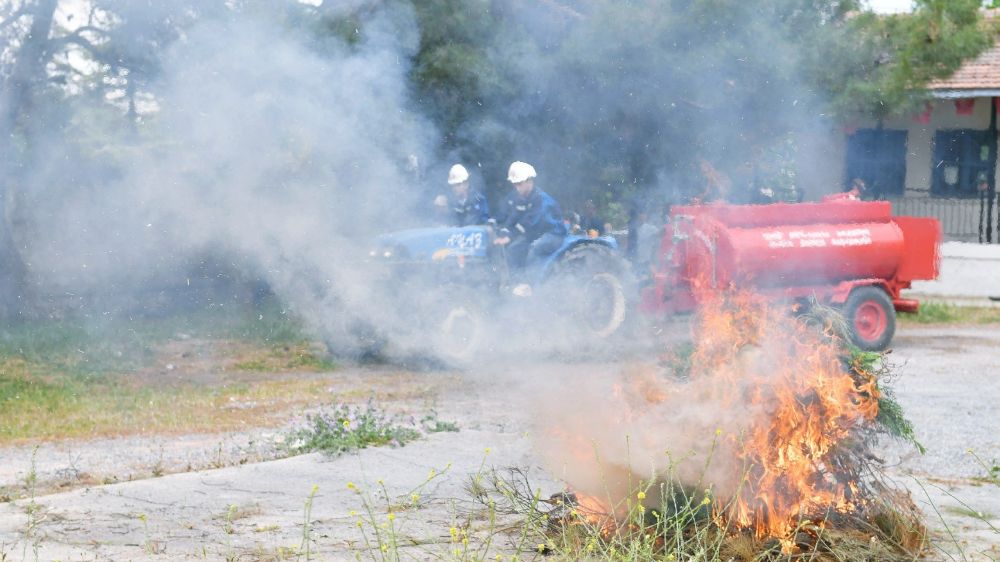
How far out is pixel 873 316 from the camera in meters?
12.9

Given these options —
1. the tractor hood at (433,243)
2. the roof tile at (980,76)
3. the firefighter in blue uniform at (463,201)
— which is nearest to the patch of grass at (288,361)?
the tractor hood at (433,243)

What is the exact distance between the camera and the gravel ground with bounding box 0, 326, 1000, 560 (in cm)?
505

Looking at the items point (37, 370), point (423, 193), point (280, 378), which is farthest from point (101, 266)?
point (423, 193)

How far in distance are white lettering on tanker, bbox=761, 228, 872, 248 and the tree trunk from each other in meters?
7.73

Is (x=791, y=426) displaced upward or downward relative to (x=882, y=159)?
downward

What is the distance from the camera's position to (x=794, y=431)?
5.02 m

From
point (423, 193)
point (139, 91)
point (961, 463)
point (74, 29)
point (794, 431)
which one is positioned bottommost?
point (961, 463)

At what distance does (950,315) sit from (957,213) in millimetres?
5759

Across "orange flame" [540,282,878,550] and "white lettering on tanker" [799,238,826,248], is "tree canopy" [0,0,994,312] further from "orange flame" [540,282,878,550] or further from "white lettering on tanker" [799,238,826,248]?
"orange flame" [540,282,878,550]

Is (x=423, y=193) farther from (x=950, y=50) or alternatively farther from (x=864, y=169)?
(x=864, y=169)

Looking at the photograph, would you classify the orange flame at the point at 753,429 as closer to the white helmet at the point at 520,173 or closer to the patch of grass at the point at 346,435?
the patch of grass at the point at 346,435

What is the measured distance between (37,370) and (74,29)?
331 cm

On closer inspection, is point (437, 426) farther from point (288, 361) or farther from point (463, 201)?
point (288, 361)

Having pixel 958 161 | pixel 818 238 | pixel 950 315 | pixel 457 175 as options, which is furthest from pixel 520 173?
pixel 958 161
